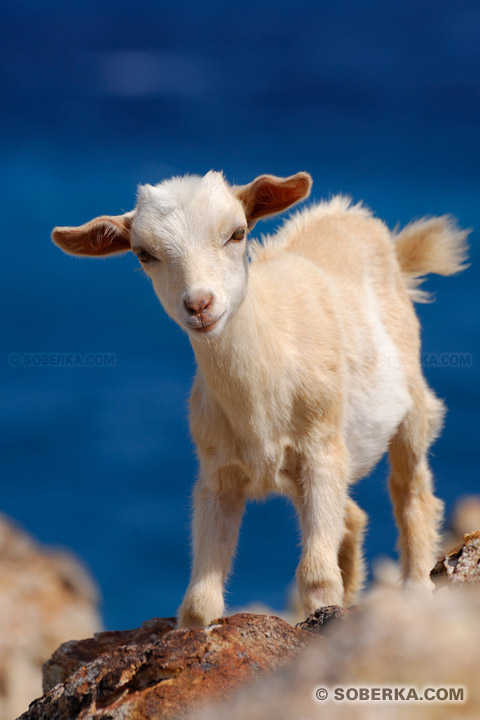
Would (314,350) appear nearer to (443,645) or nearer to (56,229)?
(56,229)

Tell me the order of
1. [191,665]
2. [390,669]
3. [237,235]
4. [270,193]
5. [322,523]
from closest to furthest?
Answer: [390,669] < [191,665] < [237,235] < [322,523] < [270,193]

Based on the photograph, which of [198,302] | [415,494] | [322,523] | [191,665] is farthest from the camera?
[415,494]

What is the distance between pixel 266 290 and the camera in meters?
3.92

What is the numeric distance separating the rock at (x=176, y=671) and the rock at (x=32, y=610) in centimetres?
364

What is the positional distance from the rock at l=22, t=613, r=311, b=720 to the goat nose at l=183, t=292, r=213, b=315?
1.26m

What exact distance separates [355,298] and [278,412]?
114 centimetres

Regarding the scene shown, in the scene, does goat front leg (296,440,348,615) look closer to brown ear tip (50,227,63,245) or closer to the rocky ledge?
the rocky ledge

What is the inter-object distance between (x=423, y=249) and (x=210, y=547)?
2.77 metres

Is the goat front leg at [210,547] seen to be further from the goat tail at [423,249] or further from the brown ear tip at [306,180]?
the goat tail at [423,249]

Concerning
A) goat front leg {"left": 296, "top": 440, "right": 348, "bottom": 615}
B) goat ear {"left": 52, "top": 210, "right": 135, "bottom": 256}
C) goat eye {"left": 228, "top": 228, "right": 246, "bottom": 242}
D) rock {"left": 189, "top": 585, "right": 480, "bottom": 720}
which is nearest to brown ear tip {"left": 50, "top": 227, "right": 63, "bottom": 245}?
goat ear {"left": 52, "top": 210, "right": 135, "bottom": 256}

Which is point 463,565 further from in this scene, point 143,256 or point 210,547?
point 143,256

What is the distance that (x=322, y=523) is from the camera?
365 cm

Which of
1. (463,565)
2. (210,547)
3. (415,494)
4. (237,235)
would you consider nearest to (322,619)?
(463,565)

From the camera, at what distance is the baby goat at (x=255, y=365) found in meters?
3.44
